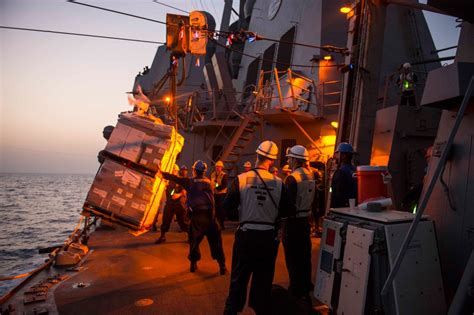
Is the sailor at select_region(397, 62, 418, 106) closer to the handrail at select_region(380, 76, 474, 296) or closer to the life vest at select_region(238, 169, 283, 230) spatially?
the life vest at select_region(238, 169, 283, 230)

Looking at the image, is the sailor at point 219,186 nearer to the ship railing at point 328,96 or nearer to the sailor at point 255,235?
the ship railing at point 328,96

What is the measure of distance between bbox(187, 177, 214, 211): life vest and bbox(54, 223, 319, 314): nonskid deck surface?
111 centimetres

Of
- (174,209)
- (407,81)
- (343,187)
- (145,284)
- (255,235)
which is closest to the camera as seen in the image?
(255,235)

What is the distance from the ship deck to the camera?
409 centimetres

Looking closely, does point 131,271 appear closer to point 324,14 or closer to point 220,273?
point 220,273

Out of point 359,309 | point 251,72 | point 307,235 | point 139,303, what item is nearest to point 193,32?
point 307,235

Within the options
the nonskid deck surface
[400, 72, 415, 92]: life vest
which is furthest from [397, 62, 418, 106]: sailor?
the nonskid deck surface

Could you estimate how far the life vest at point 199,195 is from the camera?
17.7 ft

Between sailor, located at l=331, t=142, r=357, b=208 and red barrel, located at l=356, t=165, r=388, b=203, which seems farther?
sailor, located at l=331, t=142, r=357, b=208

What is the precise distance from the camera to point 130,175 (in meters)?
5.06

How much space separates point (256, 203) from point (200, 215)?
2.14m

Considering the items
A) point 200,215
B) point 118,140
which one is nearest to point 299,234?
point 200,215

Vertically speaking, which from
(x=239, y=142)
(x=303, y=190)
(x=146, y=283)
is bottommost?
(x=146, y=283)

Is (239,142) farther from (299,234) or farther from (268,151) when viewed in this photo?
(268,151)
